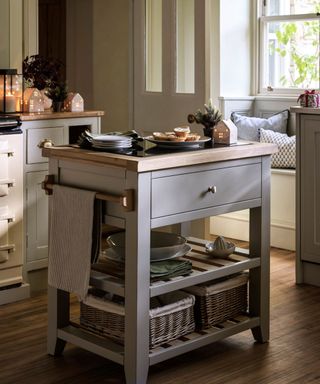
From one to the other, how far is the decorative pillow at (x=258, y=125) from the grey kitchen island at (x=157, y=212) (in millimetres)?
2433

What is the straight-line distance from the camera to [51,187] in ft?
11.0

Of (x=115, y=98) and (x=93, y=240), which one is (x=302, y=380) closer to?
(x=93, y=240)

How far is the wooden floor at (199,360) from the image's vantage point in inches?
128

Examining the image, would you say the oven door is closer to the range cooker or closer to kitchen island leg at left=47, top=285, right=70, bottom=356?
the range cooker

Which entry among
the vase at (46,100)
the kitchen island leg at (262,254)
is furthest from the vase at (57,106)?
the kitchen island leg at (262,254)

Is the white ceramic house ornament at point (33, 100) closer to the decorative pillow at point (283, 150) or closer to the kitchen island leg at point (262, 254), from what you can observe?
the kitchen island leg at point (262, 254)

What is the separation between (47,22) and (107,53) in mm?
940

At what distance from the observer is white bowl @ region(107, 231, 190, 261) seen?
334 cm

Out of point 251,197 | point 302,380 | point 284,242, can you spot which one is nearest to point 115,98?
point 284,242

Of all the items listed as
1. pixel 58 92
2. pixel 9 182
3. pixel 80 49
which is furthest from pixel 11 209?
pixel 80 49

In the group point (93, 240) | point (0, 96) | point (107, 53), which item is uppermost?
point (107, 53)

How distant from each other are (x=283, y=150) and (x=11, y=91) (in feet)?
6.98

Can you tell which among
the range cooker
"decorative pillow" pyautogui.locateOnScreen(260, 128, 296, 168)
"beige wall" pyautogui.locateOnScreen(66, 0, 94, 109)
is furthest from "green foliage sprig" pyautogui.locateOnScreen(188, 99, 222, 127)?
"beige wall" pyautogui.locateOnScreen(66, 0, 94, 109)

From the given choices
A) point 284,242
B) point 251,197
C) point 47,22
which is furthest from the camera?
point 47,22
